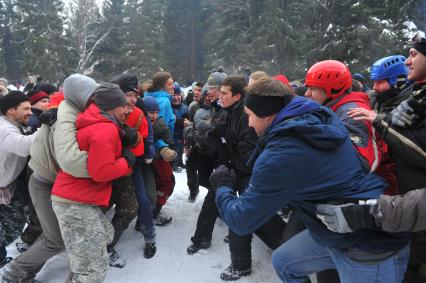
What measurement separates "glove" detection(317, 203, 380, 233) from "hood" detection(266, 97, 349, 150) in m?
0.38

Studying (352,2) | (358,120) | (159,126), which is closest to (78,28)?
(352,2)

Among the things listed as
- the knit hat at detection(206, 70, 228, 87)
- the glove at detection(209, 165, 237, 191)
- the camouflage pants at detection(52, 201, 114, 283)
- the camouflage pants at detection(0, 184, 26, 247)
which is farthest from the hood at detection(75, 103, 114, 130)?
the knit hat at detection(206, 70, 228, 87)

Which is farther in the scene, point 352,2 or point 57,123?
point 352,2

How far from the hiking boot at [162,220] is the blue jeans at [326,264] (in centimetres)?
253

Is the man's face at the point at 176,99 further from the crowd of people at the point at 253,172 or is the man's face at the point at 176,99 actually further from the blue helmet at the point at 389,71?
the blue helmet at the point at 389,71

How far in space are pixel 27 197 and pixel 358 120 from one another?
3842 millimetres

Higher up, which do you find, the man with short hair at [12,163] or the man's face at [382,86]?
the man's face at [382,86]

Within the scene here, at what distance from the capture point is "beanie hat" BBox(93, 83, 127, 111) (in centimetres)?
351

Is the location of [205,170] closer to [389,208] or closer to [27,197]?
[27,197]

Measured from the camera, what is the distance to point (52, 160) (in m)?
3.63

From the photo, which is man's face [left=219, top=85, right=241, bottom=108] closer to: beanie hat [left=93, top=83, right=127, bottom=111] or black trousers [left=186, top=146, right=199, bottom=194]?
beanie hat [left=93, top=83, right=127, bottom=111]

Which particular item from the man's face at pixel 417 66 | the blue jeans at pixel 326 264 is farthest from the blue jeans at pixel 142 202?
the man's face at pixel 417 66

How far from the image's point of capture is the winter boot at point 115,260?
4379mm

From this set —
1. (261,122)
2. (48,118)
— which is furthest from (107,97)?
(261,122)
